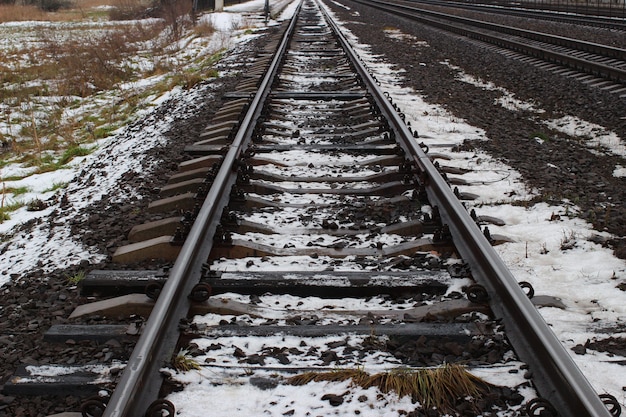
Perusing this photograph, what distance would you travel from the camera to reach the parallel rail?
7.01 ft

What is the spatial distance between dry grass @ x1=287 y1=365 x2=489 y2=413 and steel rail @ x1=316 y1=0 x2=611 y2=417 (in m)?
0.26

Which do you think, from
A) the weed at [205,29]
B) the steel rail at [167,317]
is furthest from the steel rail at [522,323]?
the weed at [205,29]

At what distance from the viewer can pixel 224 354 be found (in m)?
2.58

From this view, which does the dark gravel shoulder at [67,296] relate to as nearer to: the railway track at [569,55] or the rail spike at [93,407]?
the rail spike at [93,407]

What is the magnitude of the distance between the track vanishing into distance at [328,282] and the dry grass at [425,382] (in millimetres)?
18

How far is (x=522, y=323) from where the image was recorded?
2625 mm

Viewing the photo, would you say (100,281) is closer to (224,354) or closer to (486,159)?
(224,354)

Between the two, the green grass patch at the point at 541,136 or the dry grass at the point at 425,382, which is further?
the green grass patch at the point at 541,136

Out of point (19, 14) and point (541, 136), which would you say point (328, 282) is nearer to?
point (541, 136)

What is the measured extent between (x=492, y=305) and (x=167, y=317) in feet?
5.15

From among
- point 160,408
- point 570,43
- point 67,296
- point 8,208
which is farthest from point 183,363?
point 570,43

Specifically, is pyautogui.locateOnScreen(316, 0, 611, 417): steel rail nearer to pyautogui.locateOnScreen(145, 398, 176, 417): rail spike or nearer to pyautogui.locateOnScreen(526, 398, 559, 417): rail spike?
pyautogui.locateOnScreen(526, 398, 559, 417): rail spike

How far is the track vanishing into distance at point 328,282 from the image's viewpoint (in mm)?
2359

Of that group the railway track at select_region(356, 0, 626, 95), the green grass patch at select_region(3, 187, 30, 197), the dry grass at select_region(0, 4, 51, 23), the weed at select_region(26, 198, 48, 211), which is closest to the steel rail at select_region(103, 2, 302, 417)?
the weed at select_region(26, 198, 48, 211)
